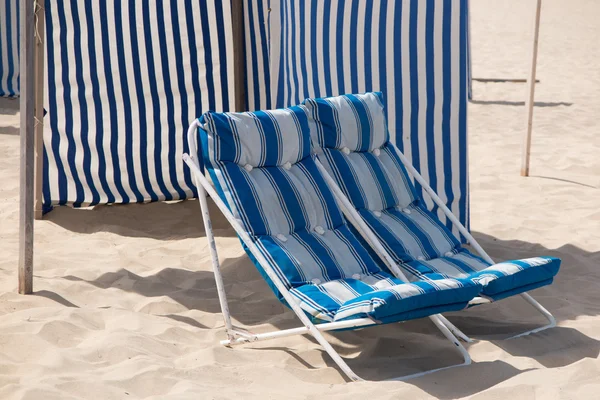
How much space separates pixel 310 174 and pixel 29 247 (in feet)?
4.08

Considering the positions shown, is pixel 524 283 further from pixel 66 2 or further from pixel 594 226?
pixel 66 2

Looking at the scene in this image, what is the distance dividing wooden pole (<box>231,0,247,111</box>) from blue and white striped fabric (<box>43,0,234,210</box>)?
37mm

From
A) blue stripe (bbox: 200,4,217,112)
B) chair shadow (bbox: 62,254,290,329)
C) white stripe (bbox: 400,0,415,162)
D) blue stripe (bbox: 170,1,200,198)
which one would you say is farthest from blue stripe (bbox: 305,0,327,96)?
chair shadow (bbox: 62,254,290,329)

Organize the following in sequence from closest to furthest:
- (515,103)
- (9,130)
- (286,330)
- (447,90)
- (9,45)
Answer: (286,330) → (447,90) → (9,130) → (9,45) → (515,103)

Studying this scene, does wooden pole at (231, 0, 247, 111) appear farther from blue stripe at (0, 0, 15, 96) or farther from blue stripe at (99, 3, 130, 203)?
blue stripe at (0, 0, 15, 96)

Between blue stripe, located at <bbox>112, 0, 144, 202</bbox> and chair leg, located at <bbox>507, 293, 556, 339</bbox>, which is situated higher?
blue stripe, located at <bbox>112, 0, 144, 202</bbox>

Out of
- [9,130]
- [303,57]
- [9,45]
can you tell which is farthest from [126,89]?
[9,45]

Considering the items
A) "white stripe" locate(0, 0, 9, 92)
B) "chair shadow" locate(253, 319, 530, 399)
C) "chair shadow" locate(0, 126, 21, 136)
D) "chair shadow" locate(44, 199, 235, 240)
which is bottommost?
"chair shadow" locate(253, 319, 530, 399)

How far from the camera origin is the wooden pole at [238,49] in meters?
4.81

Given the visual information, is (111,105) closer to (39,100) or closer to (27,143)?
(39,100)

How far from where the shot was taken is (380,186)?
12.0 feet

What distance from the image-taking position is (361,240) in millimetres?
3523

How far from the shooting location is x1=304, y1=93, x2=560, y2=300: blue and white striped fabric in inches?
133

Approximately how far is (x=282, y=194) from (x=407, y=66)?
1311 millimetres
